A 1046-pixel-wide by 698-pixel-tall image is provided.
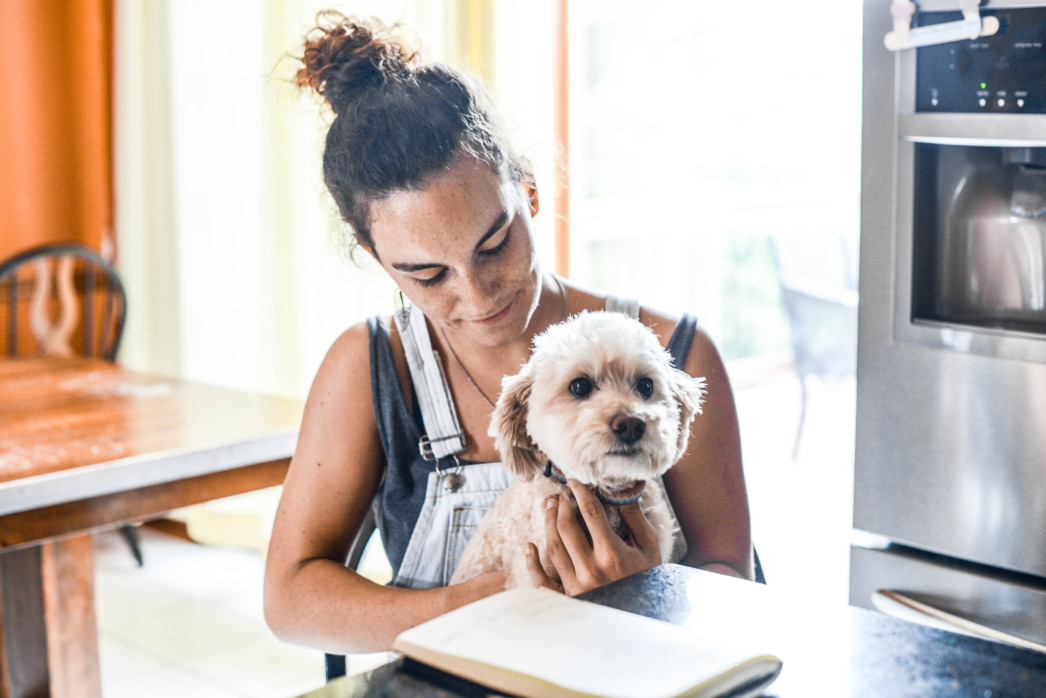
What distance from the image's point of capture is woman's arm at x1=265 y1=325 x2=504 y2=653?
1124 millimetres

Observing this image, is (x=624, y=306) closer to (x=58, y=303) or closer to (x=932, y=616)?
(x=932, y=616)

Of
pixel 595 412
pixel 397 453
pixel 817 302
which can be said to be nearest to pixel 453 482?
pixel 397 453

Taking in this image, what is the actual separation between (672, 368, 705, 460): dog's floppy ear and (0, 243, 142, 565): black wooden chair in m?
2.66

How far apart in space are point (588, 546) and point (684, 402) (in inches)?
5.9

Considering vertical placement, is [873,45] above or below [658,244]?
above

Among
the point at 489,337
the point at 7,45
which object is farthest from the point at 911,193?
the point at 7,45

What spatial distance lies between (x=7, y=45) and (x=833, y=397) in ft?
11.4

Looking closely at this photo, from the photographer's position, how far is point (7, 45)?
3.28m

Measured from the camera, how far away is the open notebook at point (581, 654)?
1.85 feet

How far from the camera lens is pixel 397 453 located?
1.13 metres

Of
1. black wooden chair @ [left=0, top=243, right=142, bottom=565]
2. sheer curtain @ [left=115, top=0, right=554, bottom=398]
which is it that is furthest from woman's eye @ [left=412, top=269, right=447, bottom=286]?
black wooden chair @ [left=0, top=243, right=142, bottom=565]

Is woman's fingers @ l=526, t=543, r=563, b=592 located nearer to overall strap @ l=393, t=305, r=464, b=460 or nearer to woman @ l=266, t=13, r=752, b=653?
woman @ l=266, t=13, r=752, b=653

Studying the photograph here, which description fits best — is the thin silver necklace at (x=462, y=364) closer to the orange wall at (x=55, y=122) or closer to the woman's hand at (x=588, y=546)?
the woman's hand at (x=588, y=546)

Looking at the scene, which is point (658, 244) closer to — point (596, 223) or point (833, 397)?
point (596, 223)
